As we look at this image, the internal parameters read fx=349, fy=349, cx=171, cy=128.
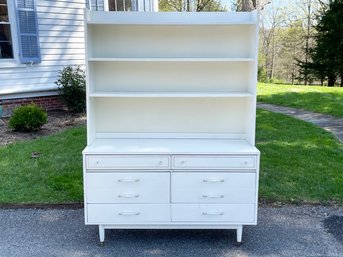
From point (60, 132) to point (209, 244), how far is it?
13.7 ft

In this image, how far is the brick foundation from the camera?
23.4 ft

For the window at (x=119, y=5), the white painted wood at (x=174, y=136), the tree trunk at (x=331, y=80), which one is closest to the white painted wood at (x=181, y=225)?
the white painted wood at (x=174, y=136)

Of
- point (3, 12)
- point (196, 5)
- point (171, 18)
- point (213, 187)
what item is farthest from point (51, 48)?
point (196, 5)

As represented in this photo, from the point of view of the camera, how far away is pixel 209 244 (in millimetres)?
2869

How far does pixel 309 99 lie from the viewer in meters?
9.12

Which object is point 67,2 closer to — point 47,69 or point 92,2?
point 92,2

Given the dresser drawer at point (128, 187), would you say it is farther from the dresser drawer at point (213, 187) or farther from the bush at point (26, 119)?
the bush at point (26, 119)

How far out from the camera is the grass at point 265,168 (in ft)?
12.2

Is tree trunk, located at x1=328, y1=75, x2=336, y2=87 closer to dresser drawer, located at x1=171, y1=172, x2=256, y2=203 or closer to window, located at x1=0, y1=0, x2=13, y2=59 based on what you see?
window, located at x1=0, y1=0, x2=13, y2=59

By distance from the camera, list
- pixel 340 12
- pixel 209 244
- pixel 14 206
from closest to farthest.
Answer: pixel 209 244 < pixel 14 206 < pixel 340 12

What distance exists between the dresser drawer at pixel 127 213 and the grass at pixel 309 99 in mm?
6078

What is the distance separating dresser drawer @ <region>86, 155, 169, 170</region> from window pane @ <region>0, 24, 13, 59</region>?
5378 mm

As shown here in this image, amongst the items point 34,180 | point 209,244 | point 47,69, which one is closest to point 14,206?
point 34,180

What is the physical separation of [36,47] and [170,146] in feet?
17.8
